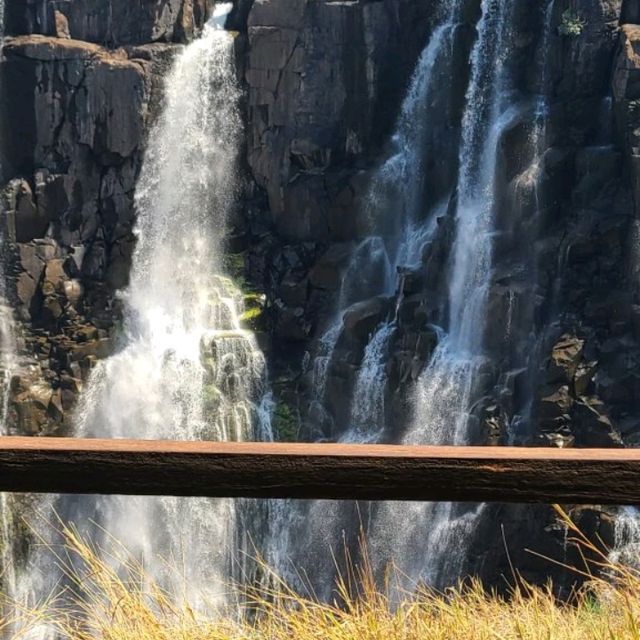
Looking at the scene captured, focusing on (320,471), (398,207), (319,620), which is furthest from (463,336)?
(320,471)

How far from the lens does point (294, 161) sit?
27078 mm

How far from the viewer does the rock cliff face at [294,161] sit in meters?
21.8

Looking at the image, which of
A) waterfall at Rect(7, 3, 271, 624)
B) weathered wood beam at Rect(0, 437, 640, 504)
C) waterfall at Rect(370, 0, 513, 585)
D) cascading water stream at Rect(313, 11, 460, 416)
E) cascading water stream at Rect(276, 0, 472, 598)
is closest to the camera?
weathered wood beam at Rect(0, 437, 640, 504)

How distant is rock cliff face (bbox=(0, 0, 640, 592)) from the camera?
21.8m

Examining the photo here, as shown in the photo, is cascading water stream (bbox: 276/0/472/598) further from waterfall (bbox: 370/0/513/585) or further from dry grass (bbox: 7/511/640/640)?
dry grass (bbox: 7/511/640/640)

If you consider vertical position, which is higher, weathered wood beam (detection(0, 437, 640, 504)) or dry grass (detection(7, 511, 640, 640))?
weathered wood beam (detection(0, 437, 640, 504))

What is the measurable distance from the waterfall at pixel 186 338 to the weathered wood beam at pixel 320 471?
64.2ft

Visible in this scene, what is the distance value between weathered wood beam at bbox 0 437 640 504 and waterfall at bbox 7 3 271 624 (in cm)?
1957

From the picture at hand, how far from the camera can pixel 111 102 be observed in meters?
27.5

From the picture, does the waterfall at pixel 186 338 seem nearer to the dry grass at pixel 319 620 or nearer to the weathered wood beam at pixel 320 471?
the dry grass at pixel 319 620

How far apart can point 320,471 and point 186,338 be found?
23.6 m

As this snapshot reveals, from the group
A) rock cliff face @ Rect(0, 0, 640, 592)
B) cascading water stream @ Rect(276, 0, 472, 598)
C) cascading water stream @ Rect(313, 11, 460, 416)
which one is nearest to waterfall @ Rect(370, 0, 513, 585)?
rock cliff face @ Rect(0, 0, 640, 592)

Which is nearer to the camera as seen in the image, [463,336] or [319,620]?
[319,620]

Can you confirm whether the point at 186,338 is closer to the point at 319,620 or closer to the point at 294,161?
the point at 294,161
